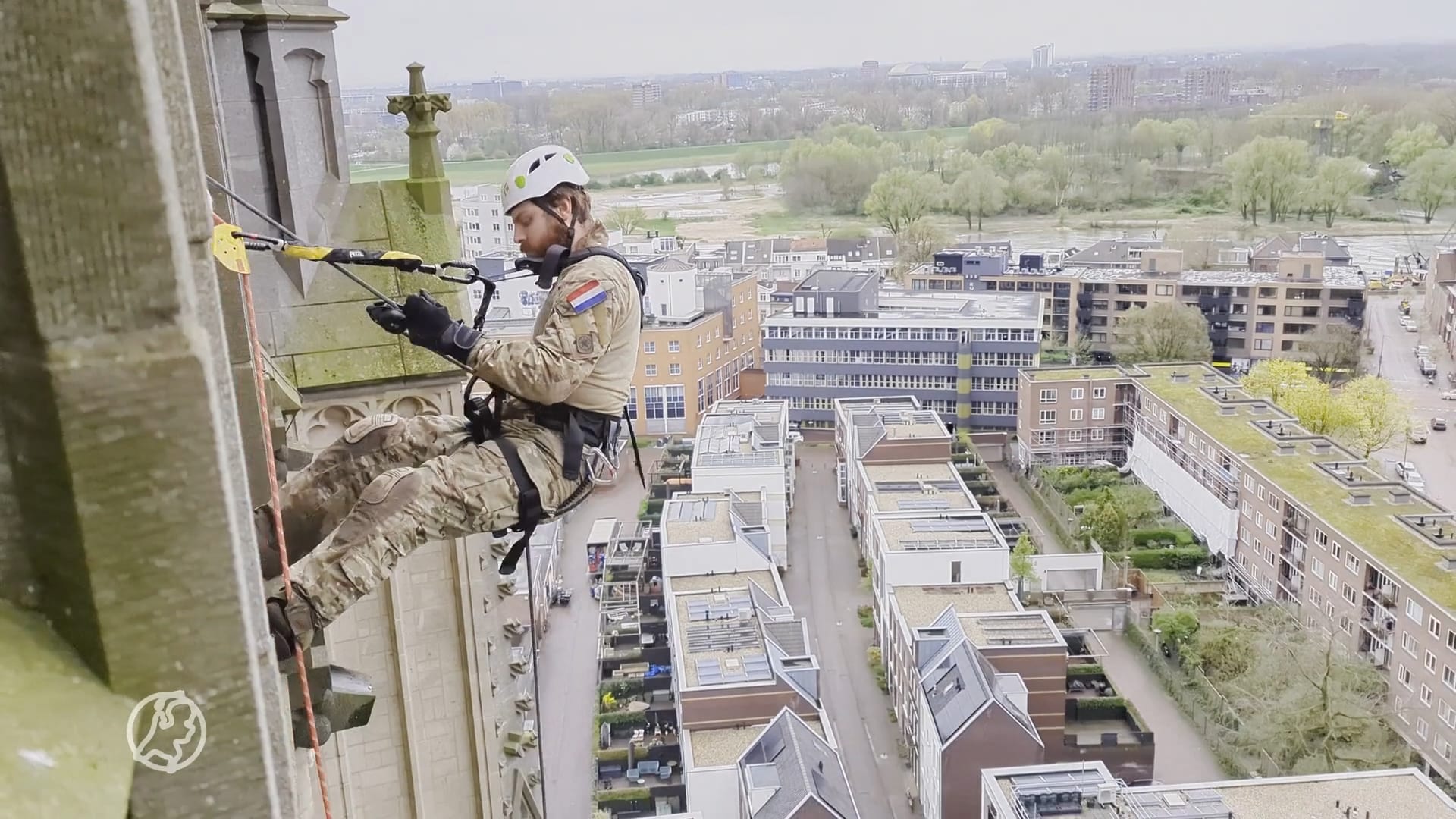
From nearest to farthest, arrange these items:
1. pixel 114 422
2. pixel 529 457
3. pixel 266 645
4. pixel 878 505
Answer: pixel 114 422 < pixel 266 645 < pixel 529 457 < pixel 878 505

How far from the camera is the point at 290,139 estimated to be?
4926 mm

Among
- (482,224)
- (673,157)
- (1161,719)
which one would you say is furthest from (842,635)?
(673,157)

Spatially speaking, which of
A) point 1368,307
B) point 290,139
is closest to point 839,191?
point 1368,307

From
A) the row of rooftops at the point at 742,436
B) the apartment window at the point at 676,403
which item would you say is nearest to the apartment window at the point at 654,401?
the apartment window at the point at 676,403

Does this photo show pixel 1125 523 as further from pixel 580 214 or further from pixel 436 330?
pixel 436 330

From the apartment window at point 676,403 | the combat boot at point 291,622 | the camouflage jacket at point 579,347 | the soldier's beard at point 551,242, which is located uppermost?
the soldier's beard at point 551,242

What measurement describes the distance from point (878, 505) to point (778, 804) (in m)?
9.68

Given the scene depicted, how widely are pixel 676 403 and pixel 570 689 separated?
13.8 metres

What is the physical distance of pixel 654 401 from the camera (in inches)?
1230

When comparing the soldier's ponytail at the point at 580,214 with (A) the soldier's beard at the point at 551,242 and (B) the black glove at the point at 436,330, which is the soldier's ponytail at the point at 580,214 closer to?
(A) the soldier's beard at the point at 551,242

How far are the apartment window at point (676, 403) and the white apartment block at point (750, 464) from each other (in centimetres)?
457

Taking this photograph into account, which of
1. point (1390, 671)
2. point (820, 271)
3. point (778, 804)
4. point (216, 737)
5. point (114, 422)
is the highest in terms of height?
point (114, 422)

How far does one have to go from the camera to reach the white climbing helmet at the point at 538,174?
3.40 meters

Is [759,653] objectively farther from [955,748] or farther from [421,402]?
[421,402]
